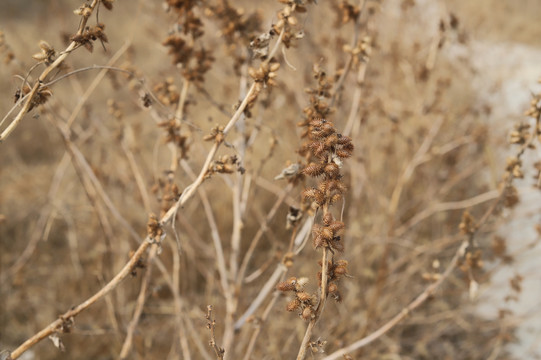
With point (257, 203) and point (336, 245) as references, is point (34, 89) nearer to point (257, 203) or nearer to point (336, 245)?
point (336, 245)

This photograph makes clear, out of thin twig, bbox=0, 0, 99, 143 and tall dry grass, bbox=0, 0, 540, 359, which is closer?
thin twig, bbox=0, 0, 99, 143

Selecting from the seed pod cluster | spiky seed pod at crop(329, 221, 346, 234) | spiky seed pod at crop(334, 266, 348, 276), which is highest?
spiky seed pod at crop(329, 221, 346, 234)

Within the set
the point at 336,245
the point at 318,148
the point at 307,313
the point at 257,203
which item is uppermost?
the point at 257,203

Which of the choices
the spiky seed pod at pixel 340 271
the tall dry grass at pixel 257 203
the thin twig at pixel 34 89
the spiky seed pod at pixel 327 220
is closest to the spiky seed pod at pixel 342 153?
the tall dry grass at pixel 257 203

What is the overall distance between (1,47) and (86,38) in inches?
27.7

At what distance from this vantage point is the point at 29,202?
154 inches

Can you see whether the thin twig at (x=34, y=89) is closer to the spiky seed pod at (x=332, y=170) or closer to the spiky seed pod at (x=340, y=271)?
the spiky seed pod at (x=332, y=170)

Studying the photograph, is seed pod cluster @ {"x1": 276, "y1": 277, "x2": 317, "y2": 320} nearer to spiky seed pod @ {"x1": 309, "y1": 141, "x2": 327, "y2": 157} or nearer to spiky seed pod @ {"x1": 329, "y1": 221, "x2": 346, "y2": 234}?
spiky seed pod @ {"x1": 329, "y1": 221, "x2": 346, "y2": 234}

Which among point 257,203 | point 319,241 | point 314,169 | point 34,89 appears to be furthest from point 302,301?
point 257,203

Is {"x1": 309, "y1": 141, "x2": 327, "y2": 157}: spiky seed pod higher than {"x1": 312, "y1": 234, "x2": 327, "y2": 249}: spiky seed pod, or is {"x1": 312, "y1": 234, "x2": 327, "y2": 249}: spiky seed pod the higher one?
{"x1": 309, "y1": 141, "x2": 327, "y2": 157}: spiky seed pod

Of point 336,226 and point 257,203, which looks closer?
point 336,226

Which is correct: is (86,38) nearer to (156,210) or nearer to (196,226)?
(156,210)

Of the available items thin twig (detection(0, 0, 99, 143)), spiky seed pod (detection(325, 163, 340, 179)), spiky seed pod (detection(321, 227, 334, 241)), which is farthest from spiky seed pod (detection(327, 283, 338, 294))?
thin twig (detection(0, 0, 99, 143))

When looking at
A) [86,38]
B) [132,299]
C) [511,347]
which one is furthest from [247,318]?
[511,347]
